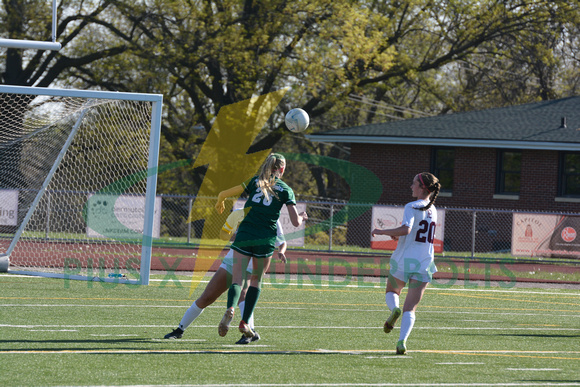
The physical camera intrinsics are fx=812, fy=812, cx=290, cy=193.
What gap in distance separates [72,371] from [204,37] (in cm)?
2722

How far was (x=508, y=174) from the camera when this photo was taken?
32438 millimetres

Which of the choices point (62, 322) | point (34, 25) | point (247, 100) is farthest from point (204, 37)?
point (62, 322)

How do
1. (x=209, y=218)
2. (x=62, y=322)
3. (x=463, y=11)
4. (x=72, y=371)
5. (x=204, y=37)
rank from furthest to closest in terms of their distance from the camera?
(x=463, y=11), (x=204, y=37), (x=209, y=218), (x=62, y=322), (x=72, y=371)

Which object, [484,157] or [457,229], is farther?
[484,157]

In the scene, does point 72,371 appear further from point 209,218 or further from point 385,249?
point 209,218

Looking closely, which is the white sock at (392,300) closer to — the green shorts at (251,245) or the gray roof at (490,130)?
the green shorts at (251,245)

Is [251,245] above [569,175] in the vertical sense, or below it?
below

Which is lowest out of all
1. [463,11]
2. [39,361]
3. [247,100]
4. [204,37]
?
[39,361]

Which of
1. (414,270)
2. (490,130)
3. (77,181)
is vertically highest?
(490,130)

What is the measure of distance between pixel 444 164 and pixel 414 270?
83.7 ft

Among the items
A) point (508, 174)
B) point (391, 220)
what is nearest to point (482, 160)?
point (508, 174)

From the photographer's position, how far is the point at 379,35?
33.2m

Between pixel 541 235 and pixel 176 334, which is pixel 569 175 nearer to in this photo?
pixel 541 235

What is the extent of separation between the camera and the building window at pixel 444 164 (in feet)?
108
